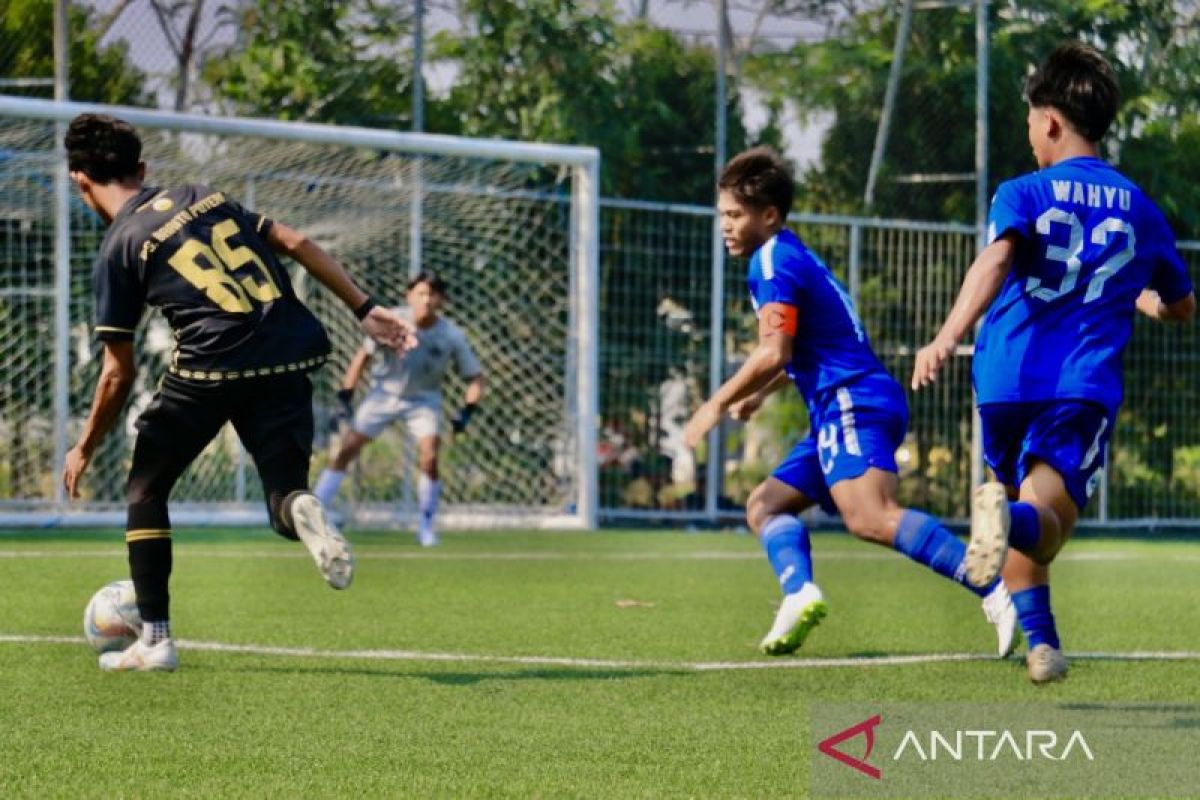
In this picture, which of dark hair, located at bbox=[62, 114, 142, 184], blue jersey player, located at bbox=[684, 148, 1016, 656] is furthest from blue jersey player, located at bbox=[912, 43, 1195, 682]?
dark hair, located at bbox=[62, 114, 142, 184]

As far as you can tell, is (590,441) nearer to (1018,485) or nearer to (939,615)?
(939,615)

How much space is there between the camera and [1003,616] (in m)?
6.11

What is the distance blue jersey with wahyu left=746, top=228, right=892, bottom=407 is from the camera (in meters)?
6.26

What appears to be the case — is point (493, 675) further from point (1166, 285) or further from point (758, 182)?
point (1166, 285)

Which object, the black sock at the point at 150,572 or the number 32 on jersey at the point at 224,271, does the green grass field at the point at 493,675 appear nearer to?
the black sock at the point at 150,572

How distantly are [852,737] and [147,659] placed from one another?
2.43 metres

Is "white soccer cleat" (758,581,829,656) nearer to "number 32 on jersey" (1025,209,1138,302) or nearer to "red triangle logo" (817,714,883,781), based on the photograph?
"red triangle logo" (817,714,883,781)

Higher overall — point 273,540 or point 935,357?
point 935,357

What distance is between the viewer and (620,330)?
1756 centimetres

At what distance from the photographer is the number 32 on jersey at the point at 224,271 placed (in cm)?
650

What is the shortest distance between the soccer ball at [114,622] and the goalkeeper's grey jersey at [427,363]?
772cm

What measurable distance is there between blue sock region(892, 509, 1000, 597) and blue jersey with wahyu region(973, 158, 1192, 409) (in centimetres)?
42

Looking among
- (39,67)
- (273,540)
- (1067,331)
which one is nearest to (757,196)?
(1067,331)

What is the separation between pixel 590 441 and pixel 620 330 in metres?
1.70
